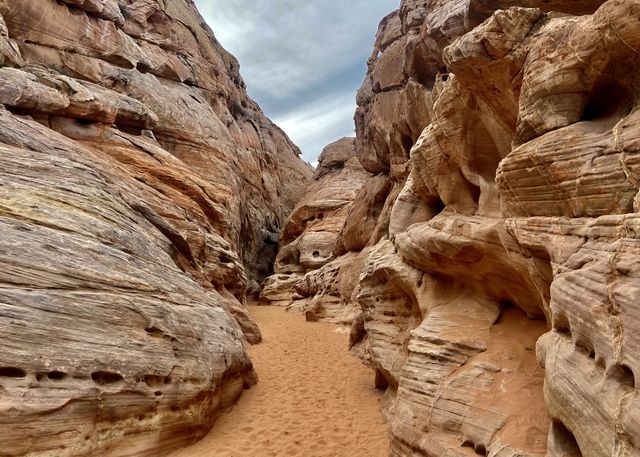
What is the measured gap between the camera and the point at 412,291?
37.8ft

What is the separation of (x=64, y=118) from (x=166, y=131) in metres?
9.38

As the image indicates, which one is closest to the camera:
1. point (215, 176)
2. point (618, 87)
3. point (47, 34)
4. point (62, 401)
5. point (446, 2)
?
point (618, 87)

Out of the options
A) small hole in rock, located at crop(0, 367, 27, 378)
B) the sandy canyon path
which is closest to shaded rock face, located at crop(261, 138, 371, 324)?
the sandy canyon path

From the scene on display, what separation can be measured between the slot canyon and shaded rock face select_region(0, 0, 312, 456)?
0.05 metres

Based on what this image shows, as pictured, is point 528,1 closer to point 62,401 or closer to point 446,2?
point 446,2

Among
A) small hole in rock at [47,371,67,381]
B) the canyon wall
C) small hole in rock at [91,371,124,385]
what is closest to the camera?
the canyon wall

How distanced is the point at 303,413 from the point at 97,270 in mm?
6574

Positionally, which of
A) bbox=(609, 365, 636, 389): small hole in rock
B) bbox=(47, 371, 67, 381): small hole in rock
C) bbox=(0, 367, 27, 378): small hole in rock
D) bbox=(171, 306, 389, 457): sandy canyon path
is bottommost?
bbox=(171, 306, 389, 457): sandy canyon path

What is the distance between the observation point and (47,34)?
24.8 metres

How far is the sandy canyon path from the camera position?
9133 millimetres

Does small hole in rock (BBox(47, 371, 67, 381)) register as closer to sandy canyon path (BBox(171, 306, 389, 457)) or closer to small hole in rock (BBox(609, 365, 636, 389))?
sandy canyon path (BBox(171, 306, 389, 457))

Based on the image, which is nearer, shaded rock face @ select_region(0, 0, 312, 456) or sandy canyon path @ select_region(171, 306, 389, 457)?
shaded rock face @ select_region(0, 0, 312, 456)

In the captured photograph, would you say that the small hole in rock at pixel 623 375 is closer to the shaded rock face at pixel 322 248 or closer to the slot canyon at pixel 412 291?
the slot canyon at pixel 412 291

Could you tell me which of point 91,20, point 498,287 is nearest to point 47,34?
point 91,20
